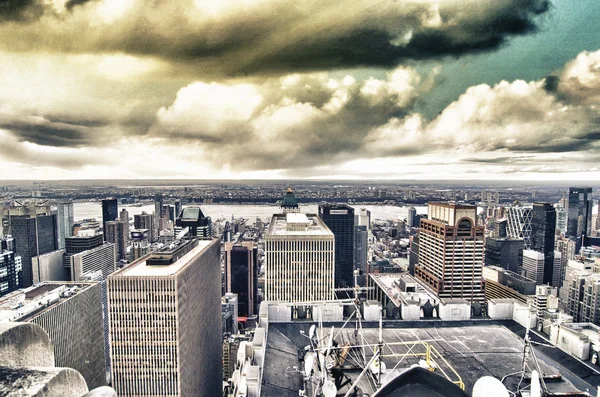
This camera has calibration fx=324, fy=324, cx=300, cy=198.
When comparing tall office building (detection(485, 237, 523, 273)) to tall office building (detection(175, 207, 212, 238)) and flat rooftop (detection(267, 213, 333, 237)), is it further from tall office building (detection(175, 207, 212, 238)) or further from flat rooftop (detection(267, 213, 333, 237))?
tall office building (detection(175, 207, 212, 238))

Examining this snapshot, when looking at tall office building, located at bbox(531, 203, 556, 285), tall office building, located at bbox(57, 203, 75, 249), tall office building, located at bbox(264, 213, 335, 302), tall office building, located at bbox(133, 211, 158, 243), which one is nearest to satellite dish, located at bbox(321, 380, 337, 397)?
tall office building, located at bbox(264, 213, 335, 302)

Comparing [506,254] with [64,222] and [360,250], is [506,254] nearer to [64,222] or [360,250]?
[360,250]

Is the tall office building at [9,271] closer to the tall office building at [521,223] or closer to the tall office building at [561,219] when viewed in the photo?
the tall office building at [521,223]

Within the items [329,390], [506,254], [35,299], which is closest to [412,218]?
[506,254]

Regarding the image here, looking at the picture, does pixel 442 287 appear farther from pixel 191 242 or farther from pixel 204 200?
pixel 204 200

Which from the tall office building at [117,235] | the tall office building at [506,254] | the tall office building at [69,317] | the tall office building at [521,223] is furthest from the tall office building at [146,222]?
the tall office building at [521,223]

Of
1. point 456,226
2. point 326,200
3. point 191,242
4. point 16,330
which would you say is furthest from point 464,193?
point 16,330
